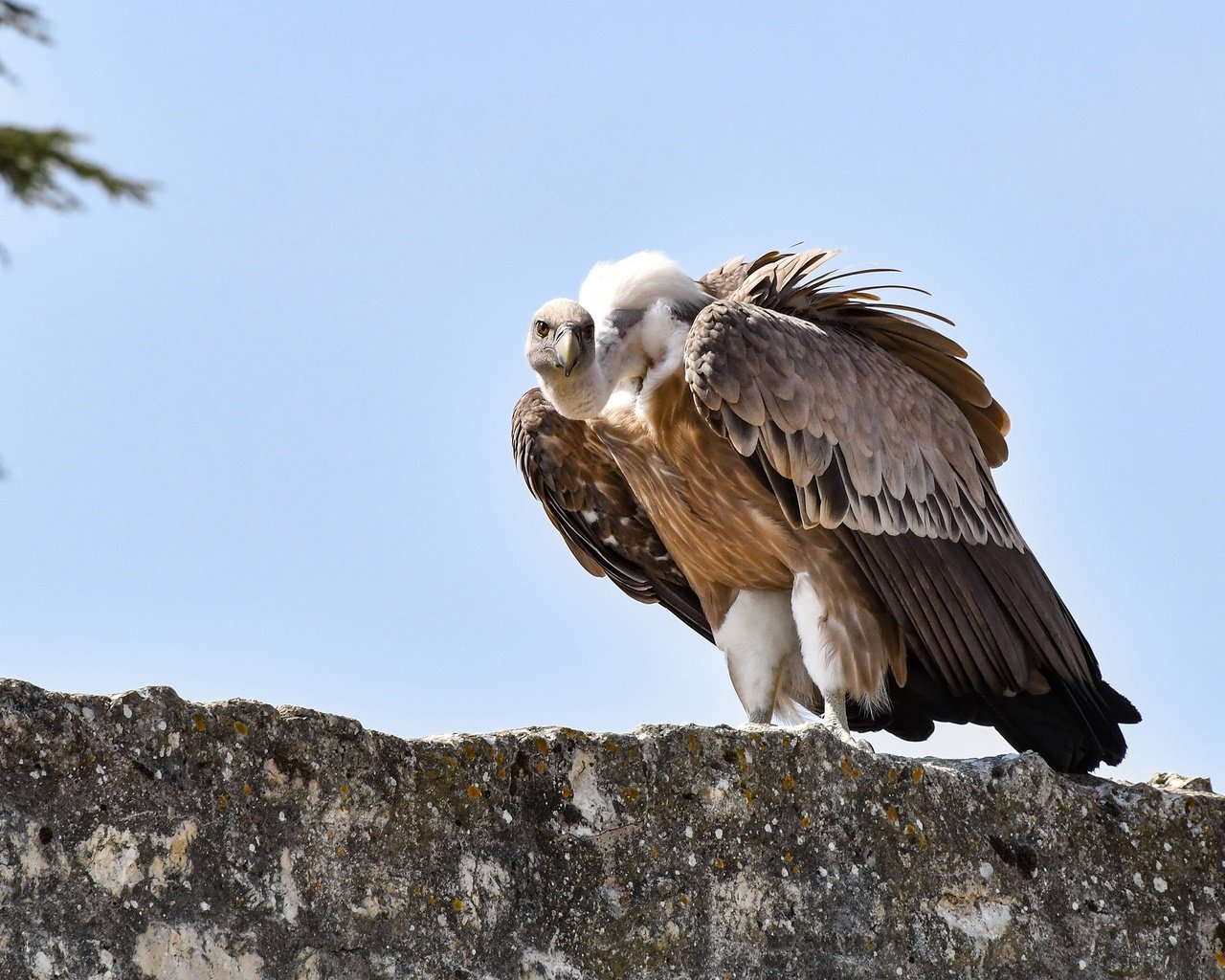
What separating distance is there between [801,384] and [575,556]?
1.58 meters

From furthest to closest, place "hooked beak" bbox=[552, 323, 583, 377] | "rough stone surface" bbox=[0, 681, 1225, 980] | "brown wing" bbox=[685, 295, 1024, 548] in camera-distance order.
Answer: "hooked beak" bbox=[552, 323, 583, 377] < "brown wing" bbox=[685, 295, 1024, 548] < "rough stone surface" bbox=[0, 681, 1225, 980]

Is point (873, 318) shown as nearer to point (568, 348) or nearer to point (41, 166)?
point (568, 348)

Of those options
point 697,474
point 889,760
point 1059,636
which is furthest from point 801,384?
point 889,760

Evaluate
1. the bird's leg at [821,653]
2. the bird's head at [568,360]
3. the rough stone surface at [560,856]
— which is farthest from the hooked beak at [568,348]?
the rough stone surface at [560,856]

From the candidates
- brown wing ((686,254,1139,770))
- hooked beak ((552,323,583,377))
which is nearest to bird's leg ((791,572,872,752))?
brown wing ((686,254,1139,770))

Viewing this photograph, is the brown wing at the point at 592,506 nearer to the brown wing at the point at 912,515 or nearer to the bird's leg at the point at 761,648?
the bird's leg at the point at 761,648

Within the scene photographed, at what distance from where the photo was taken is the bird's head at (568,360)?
5.84m

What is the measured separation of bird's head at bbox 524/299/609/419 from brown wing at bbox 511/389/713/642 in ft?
0.98

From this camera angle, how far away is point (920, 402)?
6121 mm

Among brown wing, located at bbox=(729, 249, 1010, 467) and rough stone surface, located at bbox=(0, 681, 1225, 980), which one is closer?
rough stone surface, located at bbox=(0, 681, 1225, 980)

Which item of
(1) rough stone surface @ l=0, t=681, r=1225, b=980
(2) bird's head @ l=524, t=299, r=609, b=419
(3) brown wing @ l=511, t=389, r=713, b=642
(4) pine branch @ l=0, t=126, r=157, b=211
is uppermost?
(2) bird's head @ l=524, t=299, r=609, b=419

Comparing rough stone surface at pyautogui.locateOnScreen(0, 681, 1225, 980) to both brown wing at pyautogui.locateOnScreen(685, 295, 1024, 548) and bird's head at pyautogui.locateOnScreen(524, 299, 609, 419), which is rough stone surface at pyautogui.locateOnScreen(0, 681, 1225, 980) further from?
bird's head at pyautogui.locateOnScreen(524, 299, 609, 419)

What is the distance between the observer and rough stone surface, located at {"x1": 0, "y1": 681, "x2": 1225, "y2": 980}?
295cm

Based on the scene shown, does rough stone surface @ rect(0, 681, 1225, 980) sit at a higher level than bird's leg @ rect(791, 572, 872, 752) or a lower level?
lower
